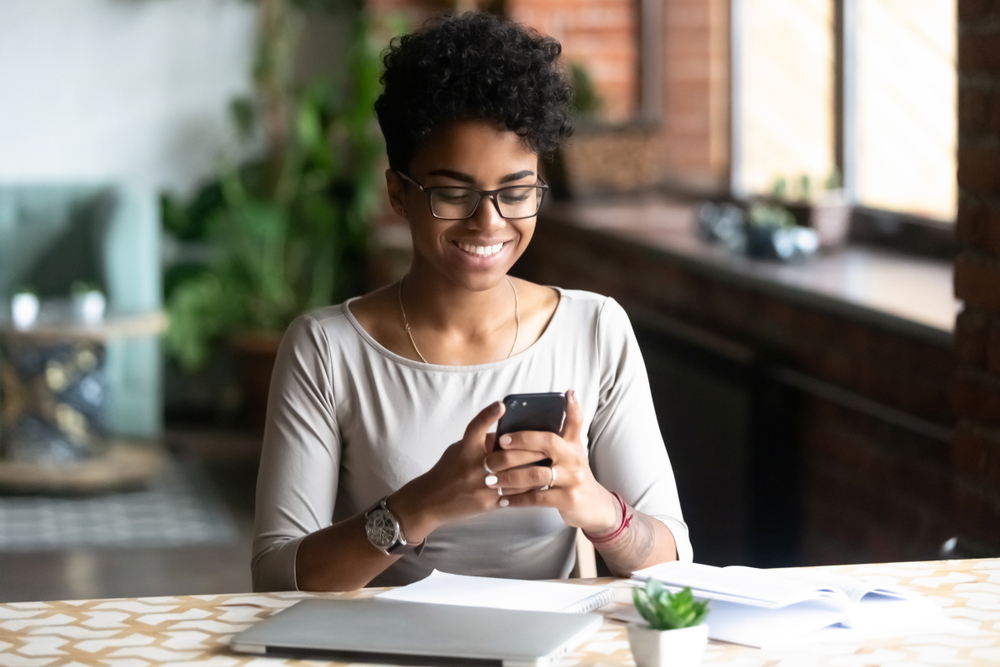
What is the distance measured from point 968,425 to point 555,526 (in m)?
0.76

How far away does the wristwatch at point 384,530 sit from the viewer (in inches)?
55.5

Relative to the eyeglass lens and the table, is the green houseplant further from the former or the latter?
the eyeglass lens

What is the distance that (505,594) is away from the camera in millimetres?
1313

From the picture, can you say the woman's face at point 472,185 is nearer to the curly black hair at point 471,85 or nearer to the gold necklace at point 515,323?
the curly black hair at point 471,85

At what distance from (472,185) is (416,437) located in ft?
1.08

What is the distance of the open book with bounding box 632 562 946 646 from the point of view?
1191mm

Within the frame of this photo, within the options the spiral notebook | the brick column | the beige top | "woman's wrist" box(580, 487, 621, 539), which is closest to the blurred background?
the brick column

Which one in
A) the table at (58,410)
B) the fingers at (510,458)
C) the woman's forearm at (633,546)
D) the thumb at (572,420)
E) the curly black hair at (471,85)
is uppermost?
the curly black hair at (471,85)

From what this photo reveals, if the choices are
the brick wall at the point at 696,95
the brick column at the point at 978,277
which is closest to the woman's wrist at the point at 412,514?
the brick column at the point at 978,277

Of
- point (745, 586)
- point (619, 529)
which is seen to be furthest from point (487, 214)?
point (745, 586)

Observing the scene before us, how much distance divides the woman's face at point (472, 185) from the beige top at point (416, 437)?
0.15m

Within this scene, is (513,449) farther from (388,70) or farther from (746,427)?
(746,427)

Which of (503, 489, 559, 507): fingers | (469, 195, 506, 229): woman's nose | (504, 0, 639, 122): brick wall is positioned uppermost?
(504, 0, 639, 122): brick wall

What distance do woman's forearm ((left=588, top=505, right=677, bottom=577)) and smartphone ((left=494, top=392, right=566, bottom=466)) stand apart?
209 millimetres
